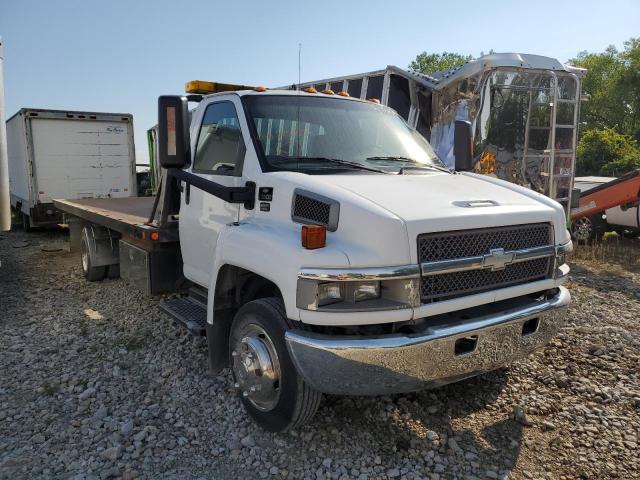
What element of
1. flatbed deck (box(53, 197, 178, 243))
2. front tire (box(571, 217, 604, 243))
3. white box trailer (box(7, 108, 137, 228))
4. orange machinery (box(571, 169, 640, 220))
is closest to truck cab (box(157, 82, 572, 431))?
flatbed deck (box(53, 197, 178, 243))

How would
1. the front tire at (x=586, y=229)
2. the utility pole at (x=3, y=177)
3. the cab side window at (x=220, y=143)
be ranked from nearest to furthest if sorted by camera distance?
the cab side window at (x=220, y=143) < the utility pole at (x=3, y=177) < the front tire at (x=586, y=229)

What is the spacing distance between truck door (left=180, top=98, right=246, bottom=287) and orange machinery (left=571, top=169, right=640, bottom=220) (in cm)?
809

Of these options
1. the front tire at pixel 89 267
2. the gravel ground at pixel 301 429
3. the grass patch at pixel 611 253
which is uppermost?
the front tire at pixel 89 267

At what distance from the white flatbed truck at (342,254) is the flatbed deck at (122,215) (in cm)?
44

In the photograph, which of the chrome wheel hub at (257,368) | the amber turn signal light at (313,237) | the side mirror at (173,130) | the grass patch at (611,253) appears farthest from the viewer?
the grass patch at (611,253)

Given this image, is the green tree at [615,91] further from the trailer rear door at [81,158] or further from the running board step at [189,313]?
the running board step at [189,313]

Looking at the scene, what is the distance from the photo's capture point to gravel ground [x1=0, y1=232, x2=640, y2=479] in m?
3.15

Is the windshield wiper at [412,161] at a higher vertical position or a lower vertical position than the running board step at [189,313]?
higher

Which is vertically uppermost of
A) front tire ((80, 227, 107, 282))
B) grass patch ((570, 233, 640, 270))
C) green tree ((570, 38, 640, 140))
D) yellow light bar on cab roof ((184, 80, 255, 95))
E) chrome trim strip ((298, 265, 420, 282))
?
green tree ((570, 38, 640, 140))

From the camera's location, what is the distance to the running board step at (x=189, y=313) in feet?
13.3

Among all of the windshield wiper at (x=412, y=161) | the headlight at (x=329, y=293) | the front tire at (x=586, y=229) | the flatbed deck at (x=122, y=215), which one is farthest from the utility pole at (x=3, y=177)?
the front tire at (x=586, y=229)

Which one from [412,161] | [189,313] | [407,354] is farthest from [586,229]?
[407,354]

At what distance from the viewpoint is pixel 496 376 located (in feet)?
14.0

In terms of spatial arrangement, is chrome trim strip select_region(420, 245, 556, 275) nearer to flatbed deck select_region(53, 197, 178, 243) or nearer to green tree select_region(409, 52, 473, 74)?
flatbed deck select_region(53, 197, 178, 243)
